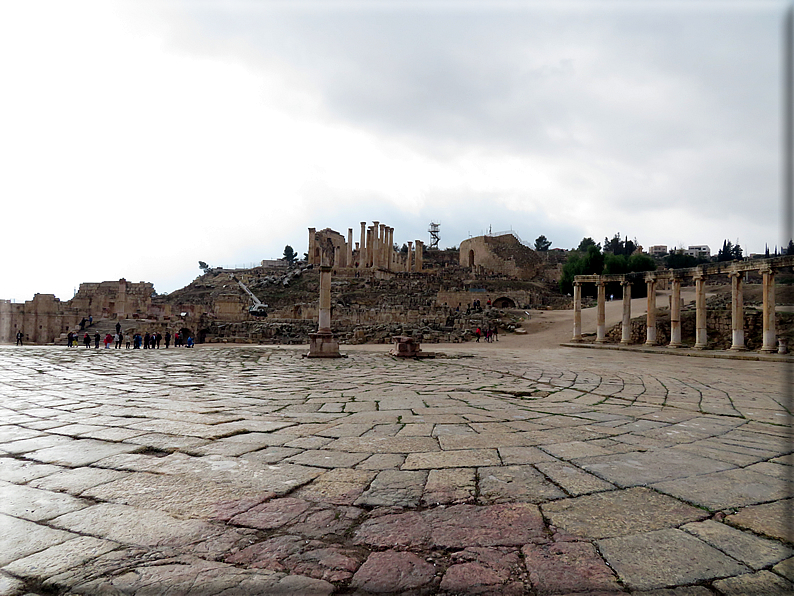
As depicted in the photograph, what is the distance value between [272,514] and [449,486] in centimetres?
110

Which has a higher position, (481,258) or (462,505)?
(481,258)

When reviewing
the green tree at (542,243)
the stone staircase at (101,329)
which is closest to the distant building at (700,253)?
the green tree at (542,243)

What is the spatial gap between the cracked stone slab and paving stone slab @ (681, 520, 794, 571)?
1465mm

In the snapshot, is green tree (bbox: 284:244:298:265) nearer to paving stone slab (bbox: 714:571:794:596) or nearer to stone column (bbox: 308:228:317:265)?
stone column (bbox: 308:228:317:265)

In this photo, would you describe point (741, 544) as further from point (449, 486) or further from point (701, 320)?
point (701, 320)

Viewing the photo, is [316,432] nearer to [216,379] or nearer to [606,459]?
[606,459]

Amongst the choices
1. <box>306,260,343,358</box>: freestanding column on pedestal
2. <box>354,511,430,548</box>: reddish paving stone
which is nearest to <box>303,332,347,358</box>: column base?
<box>306,260,343,358</box>: freestanding column on pedestal

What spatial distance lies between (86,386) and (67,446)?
4322mm

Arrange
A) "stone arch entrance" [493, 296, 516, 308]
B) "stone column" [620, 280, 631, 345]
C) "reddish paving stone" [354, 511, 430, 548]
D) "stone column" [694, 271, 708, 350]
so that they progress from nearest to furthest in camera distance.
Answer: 1. "reddish paving stone" [354, 511, 430, 548]
2. "stone column" [694, 271, 708, 350]
3. "stone column" [620, 280, 631, 345]
4. "stone arch entrance" [493, 296, 516, 308]

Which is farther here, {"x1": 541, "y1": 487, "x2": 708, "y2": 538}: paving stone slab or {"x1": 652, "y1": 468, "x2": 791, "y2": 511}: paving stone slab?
{"x1": 652, "y1": 468, "x2": 791, "y2": 511}: paving stone slab

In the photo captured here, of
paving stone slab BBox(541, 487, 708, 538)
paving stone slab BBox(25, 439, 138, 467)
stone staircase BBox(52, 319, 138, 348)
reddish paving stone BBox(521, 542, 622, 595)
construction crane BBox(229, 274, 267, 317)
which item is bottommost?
stone staircase BBox(52, 319, 138, 348)

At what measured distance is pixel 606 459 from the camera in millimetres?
3260

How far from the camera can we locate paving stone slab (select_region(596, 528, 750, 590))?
1.76m


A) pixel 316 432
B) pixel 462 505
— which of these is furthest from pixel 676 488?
pixel 316 432
